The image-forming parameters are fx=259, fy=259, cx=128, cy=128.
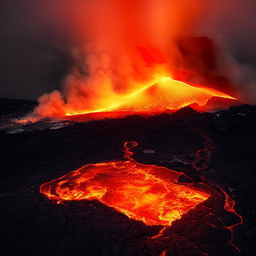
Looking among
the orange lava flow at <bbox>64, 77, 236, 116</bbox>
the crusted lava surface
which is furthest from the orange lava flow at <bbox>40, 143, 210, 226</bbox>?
the orange lava flow at <bbox>64, 77, 236, 116</bbox>

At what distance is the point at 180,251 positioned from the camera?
581 centimetres

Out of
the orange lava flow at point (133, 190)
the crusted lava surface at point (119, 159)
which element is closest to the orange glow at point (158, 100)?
the crusted lava surface at point (119, 159)

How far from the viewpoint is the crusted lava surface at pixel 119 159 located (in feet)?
20.1

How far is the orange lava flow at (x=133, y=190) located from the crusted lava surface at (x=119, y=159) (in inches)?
12.8

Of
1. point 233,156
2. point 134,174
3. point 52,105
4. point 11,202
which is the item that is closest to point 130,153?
point 134,174

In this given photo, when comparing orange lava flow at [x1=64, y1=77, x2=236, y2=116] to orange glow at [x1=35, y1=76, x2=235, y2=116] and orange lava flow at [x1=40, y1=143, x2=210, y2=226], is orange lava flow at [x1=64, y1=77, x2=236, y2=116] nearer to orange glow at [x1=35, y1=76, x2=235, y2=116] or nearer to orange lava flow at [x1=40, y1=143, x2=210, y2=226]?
orange glow at [x1=35, y1=76, x2=235, y2=116]

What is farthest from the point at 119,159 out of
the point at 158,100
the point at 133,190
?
the point at 158,100

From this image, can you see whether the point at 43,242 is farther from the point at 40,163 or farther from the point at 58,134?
the point at 58,134

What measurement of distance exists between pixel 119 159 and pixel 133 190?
2630 millimetres

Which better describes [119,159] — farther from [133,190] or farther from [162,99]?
[162,99]

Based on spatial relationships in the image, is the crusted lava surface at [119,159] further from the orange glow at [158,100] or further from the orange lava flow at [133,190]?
the orange glow at [158,100]

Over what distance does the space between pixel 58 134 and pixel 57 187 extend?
4.99 metres

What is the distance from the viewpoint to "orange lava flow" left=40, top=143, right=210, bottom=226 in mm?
7477

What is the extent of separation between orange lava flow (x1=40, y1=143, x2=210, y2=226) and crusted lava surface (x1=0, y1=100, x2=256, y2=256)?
0.33m
